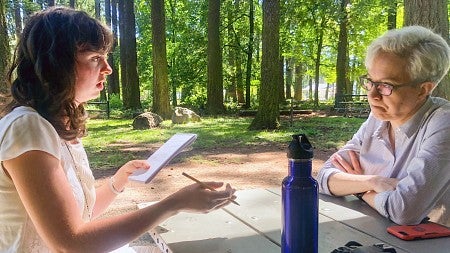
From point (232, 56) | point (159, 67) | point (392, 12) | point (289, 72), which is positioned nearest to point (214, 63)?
point (159, 67)

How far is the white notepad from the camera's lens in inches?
51.2

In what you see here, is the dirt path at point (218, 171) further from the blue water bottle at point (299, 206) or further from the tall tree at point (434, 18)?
the blue water bottle at point (299, 206)

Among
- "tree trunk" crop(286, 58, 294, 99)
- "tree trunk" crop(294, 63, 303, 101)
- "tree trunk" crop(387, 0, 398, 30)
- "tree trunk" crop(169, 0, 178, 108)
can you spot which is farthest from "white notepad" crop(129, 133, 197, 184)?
"tree trunk" crop(294, 63, 303, 101)

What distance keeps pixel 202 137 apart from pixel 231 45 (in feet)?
33.1

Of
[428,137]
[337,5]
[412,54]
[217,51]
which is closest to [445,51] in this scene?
[412,54]

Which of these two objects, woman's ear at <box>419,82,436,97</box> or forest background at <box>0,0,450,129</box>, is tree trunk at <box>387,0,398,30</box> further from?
woman's ear at <box>419,82,436,97</box>

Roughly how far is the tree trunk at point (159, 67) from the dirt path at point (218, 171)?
4.92m

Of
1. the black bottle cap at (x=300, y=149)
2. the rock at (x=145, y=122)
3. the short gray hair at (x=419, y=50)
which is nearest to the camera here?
the black bottle cap at (x=300, y=149)

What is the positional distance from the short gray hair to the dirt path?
6.71 ft

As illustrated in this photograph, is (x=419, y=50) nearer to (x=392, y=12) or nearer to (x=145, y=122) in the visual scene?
(x=145, y=122)

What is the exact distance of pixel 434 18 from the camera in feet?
13.1

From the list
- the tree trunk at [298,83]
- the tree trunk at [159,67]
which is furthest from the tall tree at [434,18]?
the tree trunk at [298,83]

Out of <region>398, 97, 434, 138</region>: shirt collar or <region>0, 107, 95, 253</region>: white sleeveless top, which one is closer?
<region>0, 107, 95, 253</region>: white sleeveless top

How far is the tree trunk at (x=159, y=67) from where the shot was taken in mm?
11273
